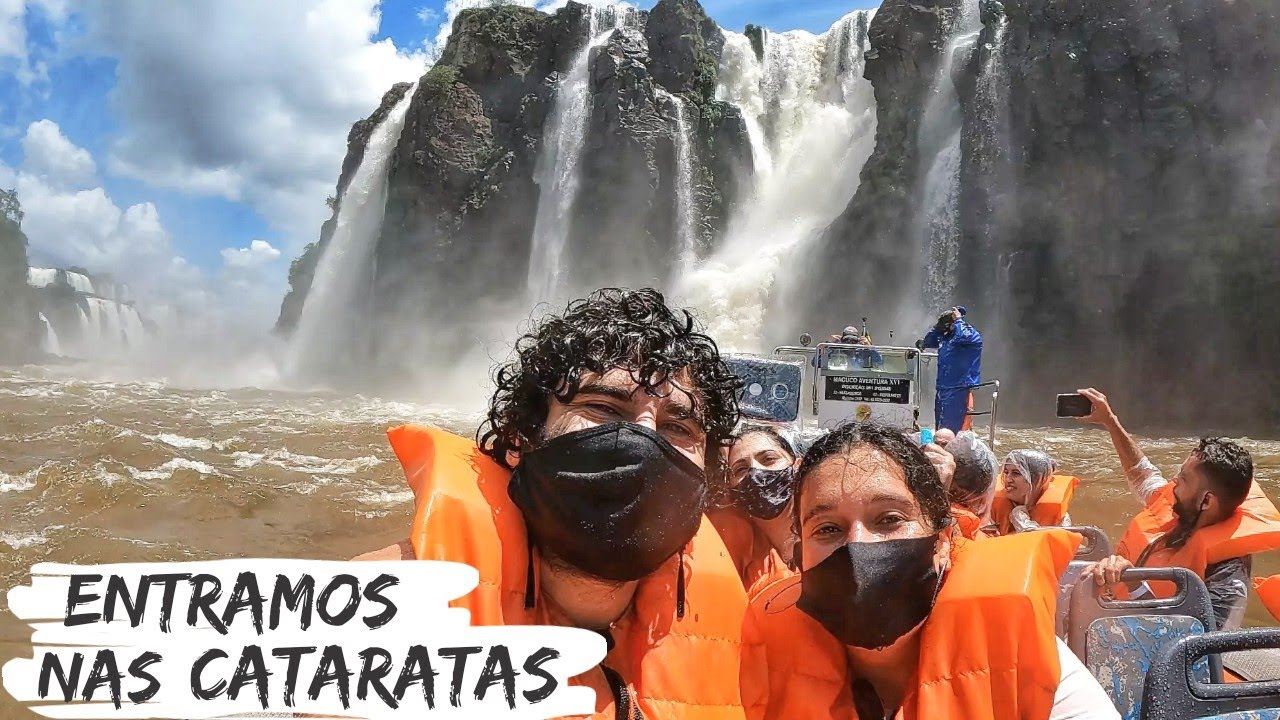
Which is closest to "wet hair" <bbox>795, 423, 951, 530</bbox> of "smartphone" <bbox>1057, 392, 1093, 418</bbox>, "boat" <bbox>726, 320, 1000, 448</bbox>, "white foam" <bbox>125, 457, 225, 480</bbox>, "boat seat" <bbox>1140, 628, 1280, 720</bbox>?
"boat seat" <bbox>1140, 628, 1280, 720</bbox>

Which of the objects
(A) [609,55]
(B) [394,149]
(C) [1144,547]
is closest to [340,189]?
(B) [394,149]

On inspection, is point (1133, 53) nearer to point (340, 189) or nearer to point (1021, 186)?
point (1021, 186)

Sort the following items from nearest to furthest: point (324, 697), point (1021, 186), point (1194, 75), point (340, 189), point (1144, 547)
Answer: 1. point (324, 697)
2. point (1144, 547)
3. point (1194, 75)
4. point (1021, 186)
5. point (340, 189)

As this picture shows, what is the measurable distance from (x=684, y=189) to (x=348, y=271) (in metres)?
17.8

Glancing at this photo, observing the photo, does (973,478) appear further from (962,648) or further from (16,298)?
(16,298)

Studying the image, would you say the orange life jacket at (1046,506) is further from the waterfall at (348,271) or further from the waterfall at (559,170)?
the waterfall at (348,271)

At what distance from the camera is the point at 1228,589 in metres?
3.61

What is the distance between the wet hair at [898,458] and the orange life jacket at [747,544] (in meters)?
0.69

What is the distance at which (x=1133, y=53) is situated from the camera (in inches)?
784

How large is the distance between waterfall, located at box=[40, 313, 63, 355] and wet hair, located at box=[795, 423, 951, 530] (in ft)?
225

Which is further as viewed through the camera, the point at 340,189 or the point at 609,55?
the point at 340,189

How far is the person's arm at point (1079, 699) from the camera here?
1.71 metres

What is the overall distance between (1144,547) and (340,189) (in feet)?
155

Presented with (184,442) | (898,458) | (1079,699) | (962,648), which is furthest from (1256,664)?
(184,442)
